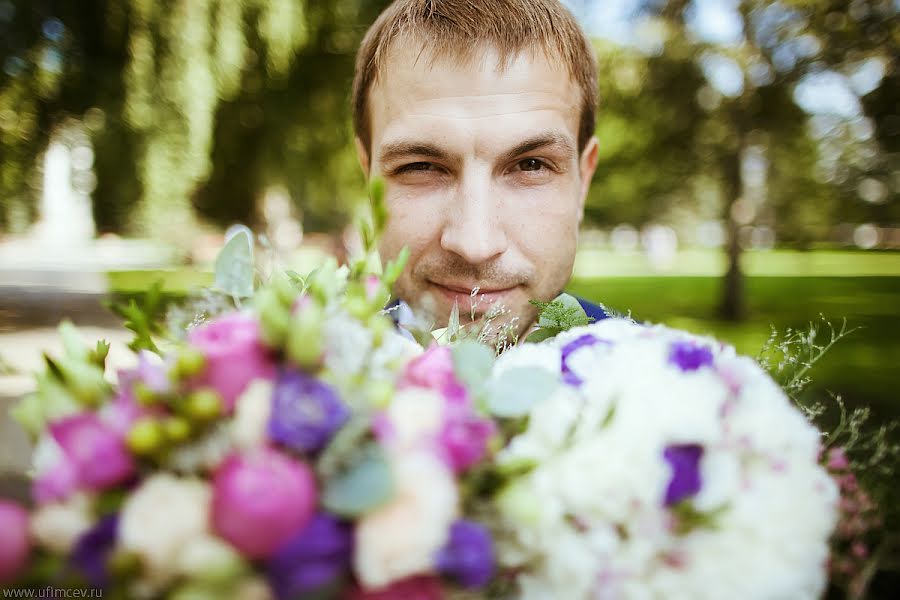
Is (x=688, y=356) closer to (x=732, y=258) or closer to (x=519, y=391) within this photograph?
(x=519, y=391)

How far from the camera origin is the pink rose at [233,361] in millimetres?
640

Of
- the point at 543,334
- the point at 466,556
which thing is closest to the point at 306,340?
the point at 466,556

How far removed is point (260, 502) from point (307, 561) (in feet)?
0.26

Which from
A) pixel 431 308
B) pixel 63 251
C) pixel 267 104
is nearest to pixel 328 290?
pixel 431 308

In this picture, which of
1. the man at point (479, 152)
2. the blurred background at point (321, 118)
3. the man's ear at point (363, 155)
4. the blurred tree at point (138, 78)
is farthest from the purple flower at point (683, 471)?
the blurred tree at point (138, 78)

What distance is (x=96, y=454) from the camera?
0.61m

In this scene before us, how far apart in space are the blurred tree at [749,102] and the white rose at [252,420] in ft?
22.3

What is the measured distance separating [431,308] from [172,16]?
7043mm

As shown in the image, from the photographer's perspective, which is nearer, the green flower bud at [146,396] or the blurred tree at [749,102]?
the green flower bud at [146,396]

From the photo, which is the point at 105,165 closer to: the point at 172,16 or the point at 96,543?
the point at 172,16

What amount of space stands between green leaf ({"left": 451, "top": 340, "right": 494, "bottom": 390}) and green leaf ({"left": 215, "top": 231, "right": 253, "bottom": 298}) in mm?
335

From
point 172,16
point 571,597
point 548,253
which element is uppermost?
point 172,16

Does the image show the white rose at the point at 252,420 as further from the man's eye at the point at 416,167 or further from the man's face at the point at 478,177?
the man's eye at the point at 416,167

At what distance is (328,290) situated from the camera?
0.81m
